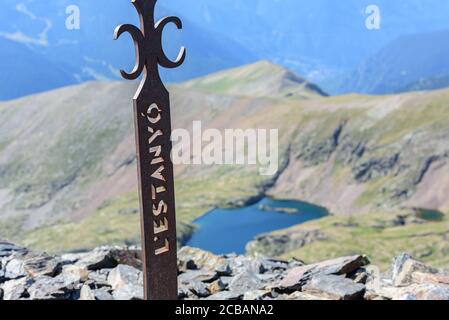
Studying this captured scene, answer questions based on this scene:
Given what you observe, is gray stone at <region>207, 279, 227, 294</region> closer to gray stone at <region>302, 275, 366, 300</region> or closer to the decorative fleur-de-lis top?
gray stone at <region>302, 275, 366, 300</region>

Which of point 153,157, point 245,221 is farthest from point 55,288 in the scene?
point 245,221

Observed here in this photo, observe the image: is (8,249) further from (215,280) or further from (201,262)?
(215,280)

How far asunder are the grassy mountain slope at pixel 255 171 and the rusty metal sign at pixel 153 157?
8039 centimetres

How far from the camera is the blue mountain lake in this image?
369 feet

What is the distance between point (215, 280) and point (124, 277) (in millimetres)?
2366

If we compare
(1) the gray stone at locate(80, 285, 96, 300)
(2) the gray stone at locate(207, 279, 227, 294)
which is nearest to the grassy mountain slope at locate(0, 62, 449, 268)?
(2) the gray stone at locate(207, 279, 227, 294)

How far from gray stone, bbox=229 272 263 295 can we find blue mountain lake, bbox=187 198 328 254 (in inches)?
3558

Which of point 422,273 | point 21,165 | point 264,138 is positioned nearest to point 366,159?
point 264,138

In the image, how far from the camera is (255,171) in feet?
492

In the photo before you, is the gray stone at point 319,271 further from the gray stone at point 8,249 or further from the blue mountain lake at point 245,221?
the blue mountain lake at point 245,221

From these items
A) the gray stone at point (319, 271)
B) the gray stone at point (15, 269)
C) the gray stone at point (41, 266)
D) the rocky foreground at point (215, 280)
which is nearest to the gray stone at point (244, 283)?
the rocky foreground at point (215, 280)

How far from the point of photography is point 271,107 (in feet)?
564

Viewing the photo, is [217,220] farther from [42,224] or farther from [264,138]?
[42,224]
